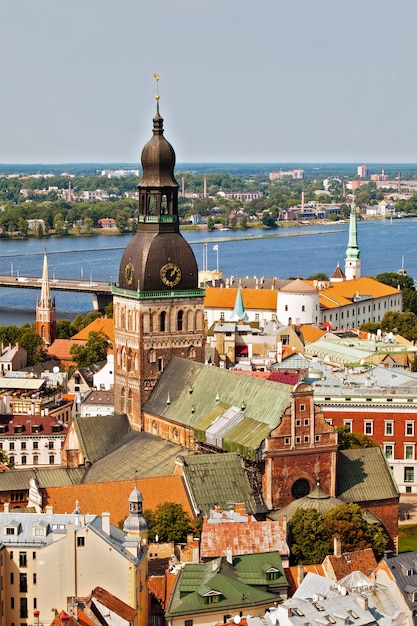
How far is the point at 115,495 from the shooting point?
1791 inches

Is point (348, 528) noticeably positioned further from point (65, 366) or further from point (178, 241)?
point (65, 366)

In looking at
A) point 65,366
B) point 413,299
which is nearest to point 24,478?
point 65,366

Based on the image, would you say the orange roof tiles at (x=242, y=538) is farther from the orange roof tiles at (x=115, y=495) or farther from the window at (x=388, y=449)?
the window at (x=388, y=449)

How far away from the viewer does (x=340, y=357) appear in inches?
2921

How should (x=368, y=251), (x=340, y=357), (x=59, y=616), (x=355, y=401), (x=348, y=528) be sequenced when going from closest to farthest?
(x=59, y=616) → (x=348, y=528) → (x=355, y=401) → (x=340, y=357) → (x=368, y=251)

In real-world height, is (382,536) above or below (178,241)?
below

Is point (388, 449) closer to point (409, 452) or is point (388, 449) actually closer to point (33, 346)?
point (409, 452)

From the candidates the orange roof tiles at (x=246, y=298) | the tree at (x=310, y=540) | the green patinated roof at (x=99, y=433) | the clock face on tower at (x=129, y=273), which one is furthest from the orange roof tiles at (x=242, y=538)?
the orange roof tiles at (x=246, y=298)

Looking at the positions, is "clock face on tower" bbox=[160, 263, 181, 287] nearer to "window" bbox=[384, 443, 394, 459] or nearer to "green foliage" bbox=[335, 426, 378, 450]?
"green foliage" bbox=[335, 426, 378, 450]

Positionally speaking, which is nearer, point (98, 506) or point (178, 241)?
point (98, 506)

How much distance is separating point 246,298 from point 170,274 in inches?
1791

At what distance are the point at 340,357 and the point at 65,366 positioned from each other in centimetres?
1904

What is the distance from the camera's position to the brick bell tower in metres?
52.9

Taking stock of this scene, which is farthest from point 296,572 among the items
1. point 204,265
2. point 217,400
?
point 204,265
